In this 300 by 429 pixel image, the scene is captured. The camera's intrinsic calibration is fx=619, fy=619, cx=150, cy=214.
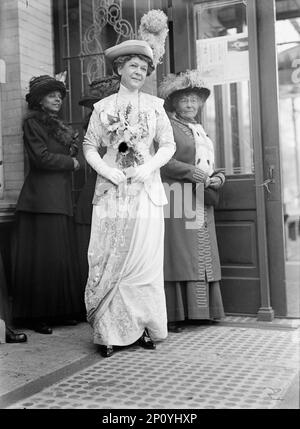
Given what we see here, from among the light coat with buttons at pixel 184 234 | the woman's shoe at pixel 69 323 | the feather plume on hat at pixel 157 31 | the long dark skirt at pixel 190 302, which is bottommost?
the woman's shoe at pixel 69 323

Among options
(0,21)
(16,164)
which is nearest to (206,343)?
(16,164)

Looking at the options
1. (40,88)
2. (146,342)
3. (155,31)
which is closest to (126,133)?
(40,88)

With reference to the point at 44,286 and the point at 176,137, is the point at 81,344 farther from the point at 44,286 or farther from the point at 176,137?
the point at 176,137

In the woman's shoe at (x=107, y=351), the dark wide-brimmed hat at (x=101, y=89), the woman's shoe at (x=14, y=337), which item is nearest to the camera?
the woman's shoe at (x=107, y=351)

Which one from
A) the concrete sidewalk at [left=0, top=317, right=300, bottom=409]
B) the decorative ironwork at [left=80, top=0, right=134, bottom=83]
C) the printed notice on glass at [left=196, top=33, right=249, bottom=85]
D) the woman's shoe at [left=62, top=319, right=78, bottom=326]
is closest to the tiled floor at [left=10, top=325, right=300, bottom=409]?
the concrete sidewalk at [left=0, top=317, right=300, bottom=409]

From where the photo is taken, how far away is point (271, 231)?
459 cm

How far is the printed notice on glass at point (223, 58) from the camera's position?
4648 millimetres

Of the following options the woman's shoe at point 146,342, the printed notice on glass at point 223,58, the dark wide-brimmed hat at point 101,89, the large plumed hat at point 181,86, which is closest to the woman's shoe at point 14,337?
the woman's shoe at point 146,342

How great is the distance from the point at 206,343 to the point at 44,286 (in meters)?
1.29

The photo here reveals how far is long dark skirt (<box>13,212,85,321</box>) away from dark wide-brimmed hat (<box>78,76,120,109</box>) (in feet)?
2.91

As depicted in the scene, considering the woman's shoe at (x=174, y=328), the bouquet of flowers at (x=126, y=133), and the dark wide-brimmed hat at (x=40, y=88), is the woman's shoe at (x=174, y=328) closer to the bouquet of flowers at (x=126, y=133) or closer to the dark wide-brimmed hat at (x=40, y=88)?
the bouquet of flowers at (x=126, y=133)

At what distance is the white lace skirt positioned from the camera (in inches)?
149

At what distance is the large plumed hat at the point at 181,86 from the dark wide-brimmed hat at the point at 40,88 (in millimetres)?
752

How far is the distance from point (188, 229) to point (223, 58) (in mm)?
1350
